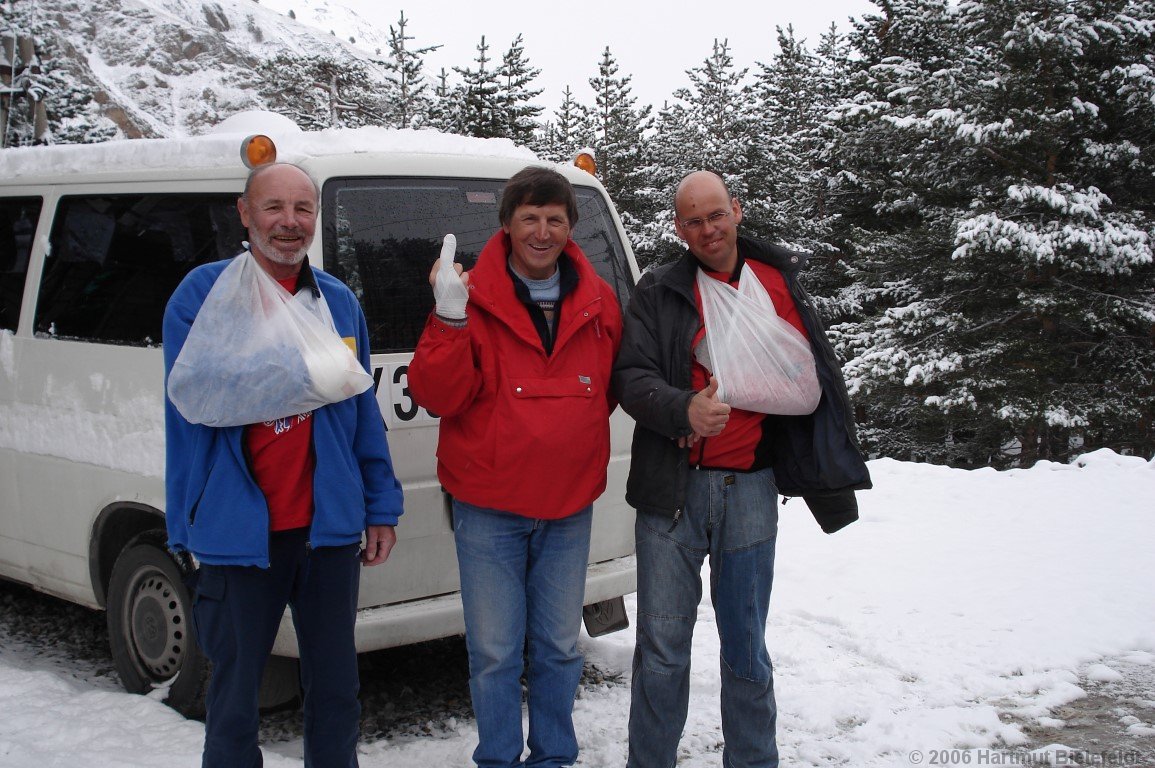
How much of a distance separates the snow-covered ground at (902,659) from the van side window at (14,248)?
64.1 inches

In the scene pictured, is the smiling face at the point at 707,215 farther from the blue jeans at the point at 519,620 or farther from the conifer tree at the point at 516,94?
the conifer tree at the point at 516,94

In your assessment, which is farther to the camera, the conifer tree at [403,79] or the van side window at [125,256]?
the conifer tree at [403,79]

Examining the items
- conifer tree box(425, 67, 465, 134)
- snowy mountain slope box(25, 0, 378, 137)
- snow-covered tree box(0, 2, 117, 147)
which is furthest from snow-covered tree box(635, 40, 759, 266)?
snowy mountain slope box(25, 0, 378, 137)

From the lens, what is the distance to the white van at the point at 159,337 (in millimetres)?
3332

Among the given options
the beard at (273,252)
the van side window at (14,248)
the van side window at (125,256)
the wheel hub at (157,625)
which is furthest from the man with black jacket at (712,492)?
the van side window at (14,248)

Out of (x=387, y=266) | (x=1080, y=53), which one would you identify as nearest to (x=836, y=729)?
(x=387, y=266)

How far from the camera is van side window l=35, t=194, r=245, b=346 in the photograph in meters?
3.50

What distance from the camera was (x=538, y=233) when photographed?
8.95 ft

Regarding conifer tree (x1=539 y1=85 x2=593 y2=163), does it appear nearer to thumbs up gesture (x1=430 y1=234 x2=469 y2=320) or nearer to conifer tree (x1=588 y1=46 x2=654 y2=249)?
conifer tree (x1=588 y1=46 x2=654 y2=249)

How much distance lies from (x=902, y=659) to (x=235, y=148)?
12.0 feet

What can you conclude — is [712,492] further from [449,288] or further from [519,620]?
[449,288]

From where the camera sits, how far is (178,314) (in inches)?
96.4

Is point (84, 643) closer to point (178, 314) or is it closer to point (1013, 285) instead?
point (178, 314)

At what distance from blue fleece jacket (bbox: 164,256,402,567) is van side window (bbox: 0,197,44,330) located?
2.29 m
